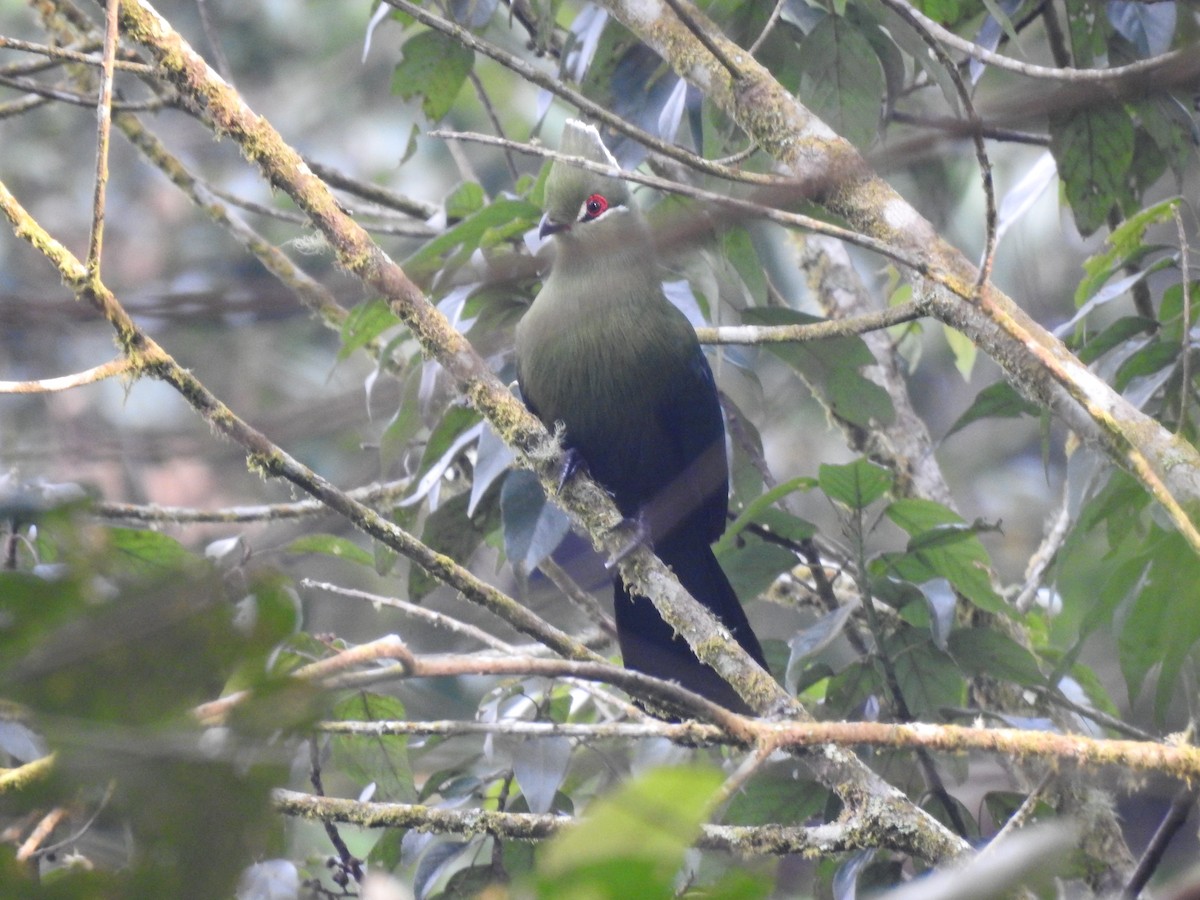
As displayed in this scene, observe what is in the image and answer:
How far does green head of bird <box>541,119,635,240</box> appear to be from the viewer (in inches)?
106

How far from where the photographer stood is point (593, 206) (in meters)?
2.97

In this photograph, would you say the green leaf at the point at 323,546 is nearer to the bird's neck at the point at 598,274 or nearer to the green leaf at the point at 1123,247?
the bird's neck at the point at 598,274

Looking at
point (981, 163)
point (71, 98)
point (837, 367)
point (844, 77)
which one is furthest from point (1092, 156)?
point (71, 98)

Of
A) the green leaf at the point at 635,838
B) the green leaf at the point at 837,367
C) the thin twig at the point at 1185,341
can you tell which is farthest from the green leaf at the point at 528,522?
the green leaf at the point at 635,838

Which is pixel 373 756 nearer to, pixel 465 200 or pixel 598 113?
pixel 598 113

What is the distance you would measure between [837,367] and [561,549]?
832mm

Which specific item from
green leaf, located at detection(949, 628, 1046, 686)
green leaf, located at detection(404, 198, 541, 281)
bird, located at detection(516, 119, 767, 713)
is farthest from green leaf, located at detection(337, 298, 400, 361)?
green leaf, located at detection(949, 628, 1046, 686)

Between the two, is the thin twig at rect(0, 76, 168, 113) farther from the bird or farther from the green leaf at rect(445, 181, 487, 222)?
the bird

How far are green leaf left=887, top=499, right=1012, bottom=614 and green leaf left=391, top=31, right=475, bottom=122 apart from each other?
1.64 metres

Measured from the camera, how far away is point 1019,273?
2.44 m

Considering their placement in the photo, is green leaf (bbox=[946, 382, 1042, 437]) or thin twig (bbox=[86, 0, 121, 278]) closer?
thin twig (bbox=[86, 0, 121, 278])

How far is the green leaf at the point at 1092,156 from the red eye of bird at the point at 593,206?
3.53 ft

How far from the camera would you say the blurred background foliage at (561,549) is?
776 millimetres

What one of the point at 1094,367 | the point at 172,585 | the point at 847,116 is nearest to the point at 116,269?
the point at 847,116
